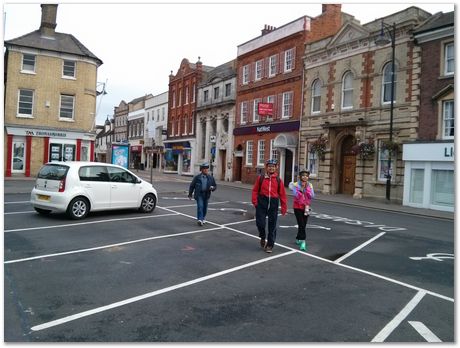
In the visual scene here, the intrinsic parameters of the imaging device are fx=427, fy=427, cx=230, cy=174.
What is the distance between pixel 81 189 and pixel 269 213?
5763 millimetres

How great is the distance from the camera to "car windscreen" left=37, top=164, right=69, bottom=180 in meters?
11.3

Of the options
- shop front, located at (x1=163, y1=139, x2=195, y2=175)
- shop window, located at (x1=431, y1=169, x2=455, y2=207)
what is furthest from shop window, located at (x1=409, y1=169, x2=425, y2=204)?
shop front, located at (x1=163, y1=139, x2=195, y2=175)

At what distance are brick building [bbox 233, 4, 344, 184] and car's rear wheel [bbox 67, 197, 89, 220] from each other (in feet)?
61.8

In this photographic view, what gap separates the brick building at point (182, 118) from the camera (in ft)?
149

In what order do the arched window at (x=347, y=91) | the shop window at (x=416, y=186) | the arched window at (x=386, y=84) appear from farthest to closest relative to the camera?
the arched window at (x=347, y=91), the arched window at (x=386, y=84), the shop window at (x=416, y=186)

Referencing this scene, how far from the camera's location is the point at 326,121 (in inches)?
1029

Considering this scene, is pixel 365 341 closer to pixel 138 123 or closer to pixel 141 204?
pixel 141 204

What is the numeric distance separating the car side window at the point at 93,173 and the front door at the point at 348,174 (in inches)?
A: 655

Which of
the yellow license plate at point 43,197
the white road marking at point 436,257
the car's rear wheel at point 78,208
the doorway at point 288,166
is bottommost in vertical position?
the white road marking at point 436,257

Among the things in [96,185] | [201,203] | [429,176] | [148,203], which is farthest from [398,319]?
[429,176]

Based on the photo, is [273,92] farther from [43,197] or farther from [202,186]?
[43,197]

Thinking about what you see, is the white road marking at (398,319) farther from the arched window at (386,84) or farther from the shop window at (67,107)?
the shop window at (67,107)

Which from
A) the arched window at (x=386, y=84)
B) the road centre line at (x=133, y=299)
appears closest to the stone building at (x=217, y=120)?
the arched window at (x=386, y=84)

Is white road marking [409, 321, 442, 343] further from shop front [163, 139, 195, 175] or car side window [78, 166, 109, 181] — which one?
shop front [163, 139, 195, 175]
